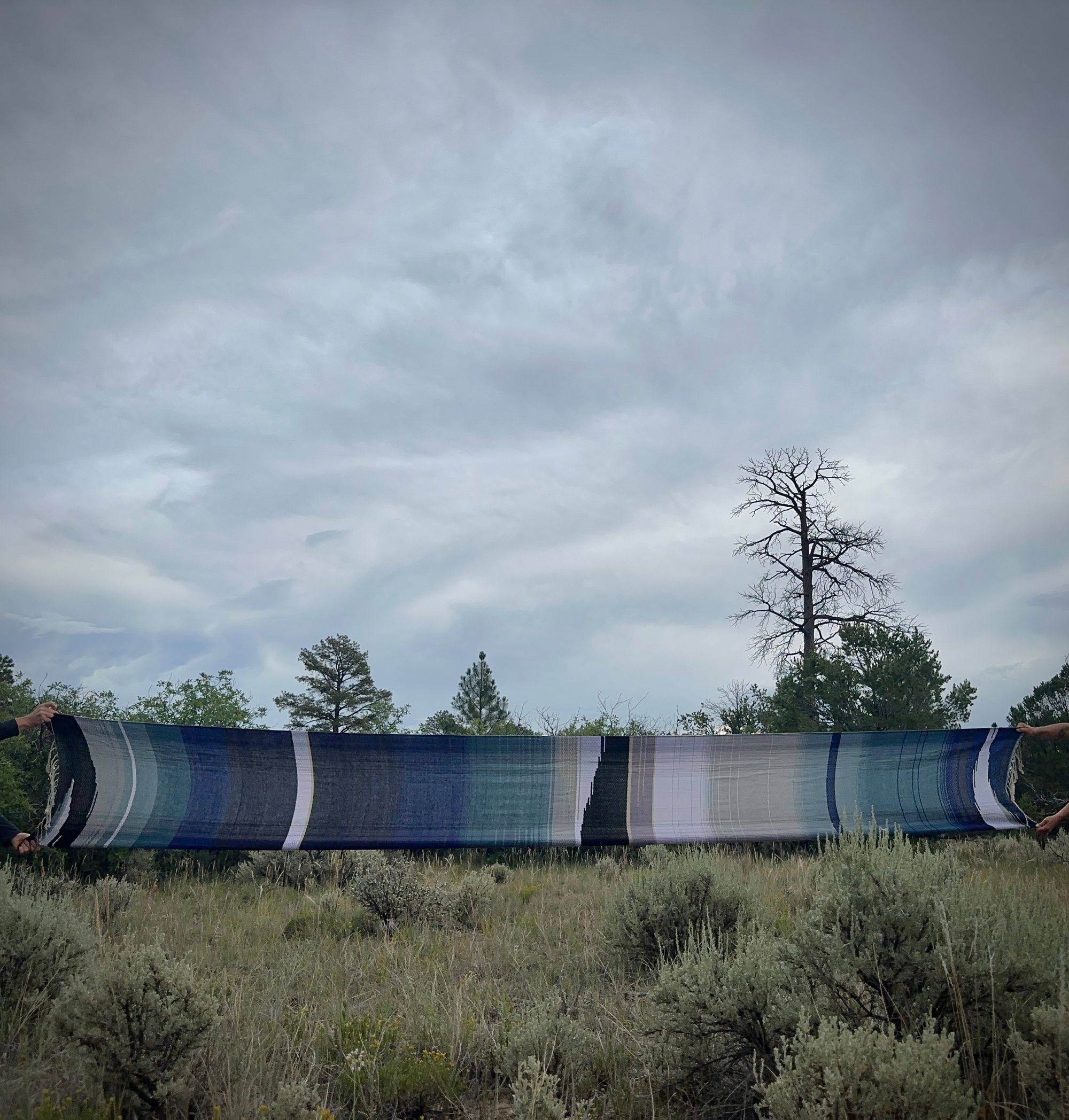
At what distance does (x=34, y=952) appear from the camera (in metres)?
2.74

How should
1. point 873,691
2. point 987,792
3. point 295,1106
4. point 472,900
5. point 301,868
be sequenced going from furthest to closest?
point 873,691 → point 987,792 → point 301,868 → point 472,900 → point 295,1106

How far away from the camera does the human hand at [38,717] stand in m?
4.51

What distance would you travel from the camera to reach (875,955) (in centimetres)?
201

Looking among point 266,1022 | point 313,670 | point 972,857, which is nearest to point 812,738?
point 972,857

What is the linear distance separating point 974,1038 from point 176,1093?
6.91 feet

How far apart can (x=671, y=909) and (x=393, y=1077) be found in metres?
1.60

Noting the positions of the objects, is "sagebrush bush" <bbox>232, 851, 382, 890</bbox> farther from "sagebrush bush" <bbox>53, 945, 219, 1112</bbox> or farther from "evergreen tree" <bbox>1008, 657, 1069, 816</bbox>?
"evergreen tree" <bbox>1008, 657, 1069, 816</bbox>

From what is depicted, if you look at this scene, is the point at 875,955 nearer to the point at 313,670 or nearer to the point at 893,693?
the point at 893,693

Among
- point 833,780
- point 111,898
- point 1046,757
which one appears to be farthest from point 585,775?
point 1046,757

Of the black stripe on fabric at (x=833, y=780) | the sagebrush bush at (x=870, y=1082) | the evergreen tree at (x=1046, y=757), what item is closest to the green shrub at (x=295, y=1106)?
the sagebrush bush at (x=870, y=1082)

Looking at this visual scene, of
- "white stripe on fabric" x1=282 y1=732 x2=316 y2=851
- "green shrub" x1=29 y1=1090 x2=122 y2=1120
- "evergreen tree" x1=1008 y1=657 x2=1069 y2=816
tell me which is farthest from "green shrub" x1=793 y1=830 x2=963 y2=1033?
"evergreen tree" x1=1008 y1=657 x2=1069 y2=816

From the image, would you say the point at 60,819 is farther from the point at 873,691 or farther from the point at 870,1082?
the point at 873,691

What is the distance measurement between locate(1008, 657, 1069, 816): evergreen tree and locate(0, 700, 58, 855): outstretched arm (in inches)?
331

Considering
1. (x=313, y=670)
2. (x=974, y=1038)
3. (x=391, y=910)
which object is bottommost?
(x=391, y=910)
